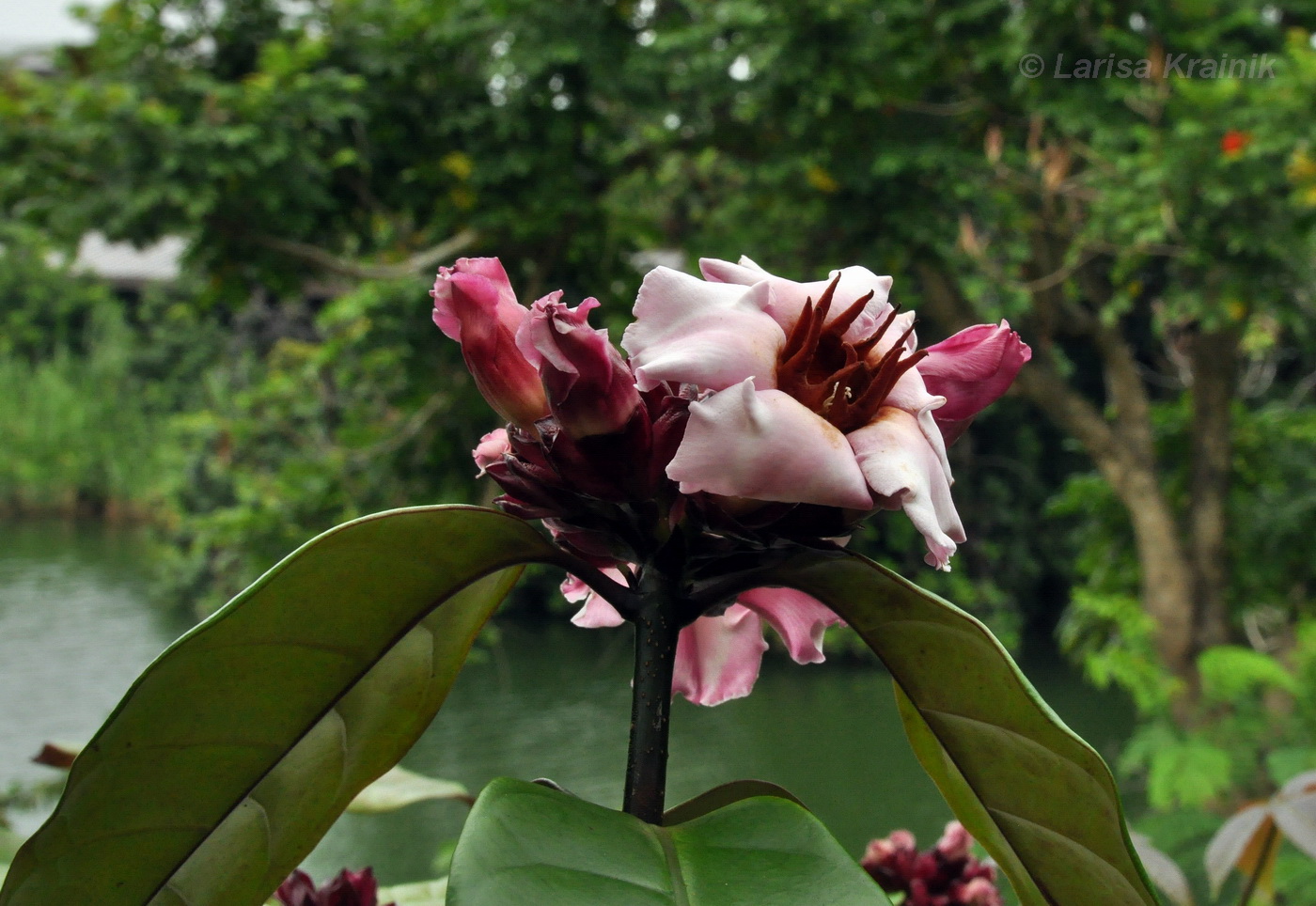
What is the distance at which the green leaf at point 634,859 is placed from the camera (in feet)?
0.93

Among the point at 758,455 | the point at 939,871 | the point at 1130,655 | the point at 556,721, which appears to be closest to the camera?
the point at 758,455

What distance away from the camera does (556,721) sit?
6031mm

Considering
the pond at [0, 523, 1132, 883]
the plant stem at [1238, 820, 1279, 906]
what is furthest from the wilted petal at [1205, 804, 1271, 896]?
the pond at [0, 523, 1132, 883]

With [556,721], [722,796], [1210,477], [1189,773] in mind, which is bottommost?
[556,721]

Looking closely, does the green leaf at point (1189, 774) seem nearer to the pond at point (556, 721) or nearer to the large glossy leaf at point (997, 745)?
the pond at point (556, 721)

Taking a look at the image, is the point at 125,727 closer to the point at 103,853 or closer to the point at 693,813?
the point at 103,853

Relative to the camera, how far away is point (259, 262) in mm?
3605

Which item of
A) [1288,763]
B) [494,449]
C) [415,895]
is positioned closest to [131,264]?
[1288,763]

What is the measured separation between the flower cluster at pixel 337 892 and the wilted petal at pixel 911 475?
28 centimetres

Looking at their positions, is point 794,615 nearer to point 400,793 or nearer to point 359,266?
point 400,793

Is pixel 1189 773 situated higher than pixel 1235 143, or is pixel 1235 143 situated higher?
pixel 1235 143

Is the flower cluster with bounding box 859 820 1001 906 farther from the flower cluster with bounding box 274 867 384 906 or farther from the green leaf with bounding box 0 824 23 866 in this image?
the green leaf with bounding box 0 824 23 866

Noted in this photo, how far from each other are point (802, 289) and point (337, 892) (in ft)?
1.01

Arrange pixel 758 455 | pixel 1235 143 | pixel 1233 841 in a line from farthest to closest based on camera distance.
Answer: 1. pixel 1235 143
2. pixel 1233 841
3. pixel 758 455
